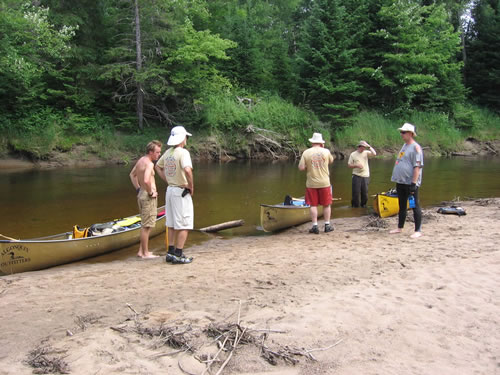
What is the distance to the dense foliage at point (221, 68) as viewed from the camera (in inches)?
866

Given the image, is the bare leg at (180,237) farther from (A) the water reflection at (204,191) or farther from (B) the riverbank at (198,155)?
(B) the riverbank at (198,155)

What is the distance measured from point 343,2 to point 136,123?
17860 millimetres

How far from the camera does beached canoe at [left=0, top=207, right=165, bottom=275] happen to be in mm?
6027

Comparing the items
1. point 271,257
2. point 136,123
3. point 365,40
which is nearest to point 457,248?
point 271,257

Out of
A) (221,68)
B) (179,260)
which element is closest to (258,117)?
(221,68)

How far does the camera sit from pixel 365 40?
103ft

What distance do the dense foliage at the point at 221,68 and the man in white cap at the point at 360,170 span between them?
47.2 ft

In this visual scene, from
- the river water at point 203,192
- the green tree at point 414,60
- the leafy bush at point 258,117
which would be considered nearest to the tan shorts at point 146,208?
the river water at point 203,192

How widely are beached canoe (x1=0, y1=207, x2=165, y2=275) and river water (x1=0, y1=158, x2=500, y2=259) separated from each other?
27 cm

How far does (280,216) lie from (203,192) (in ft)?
18.1

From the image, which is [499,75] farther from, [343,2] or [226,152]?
[226,152]

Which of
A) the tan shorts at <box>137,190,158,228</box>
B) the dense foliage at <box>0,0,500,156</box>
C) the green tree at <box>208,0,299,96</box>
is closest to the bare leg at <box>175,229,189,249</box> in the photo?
the tan shorts at <box>137,190,158,228</box>

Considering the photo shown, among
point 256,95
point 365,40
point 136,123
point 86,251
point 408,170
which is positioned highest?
point 365,40

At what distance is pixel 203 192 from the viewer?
44.8 ft
